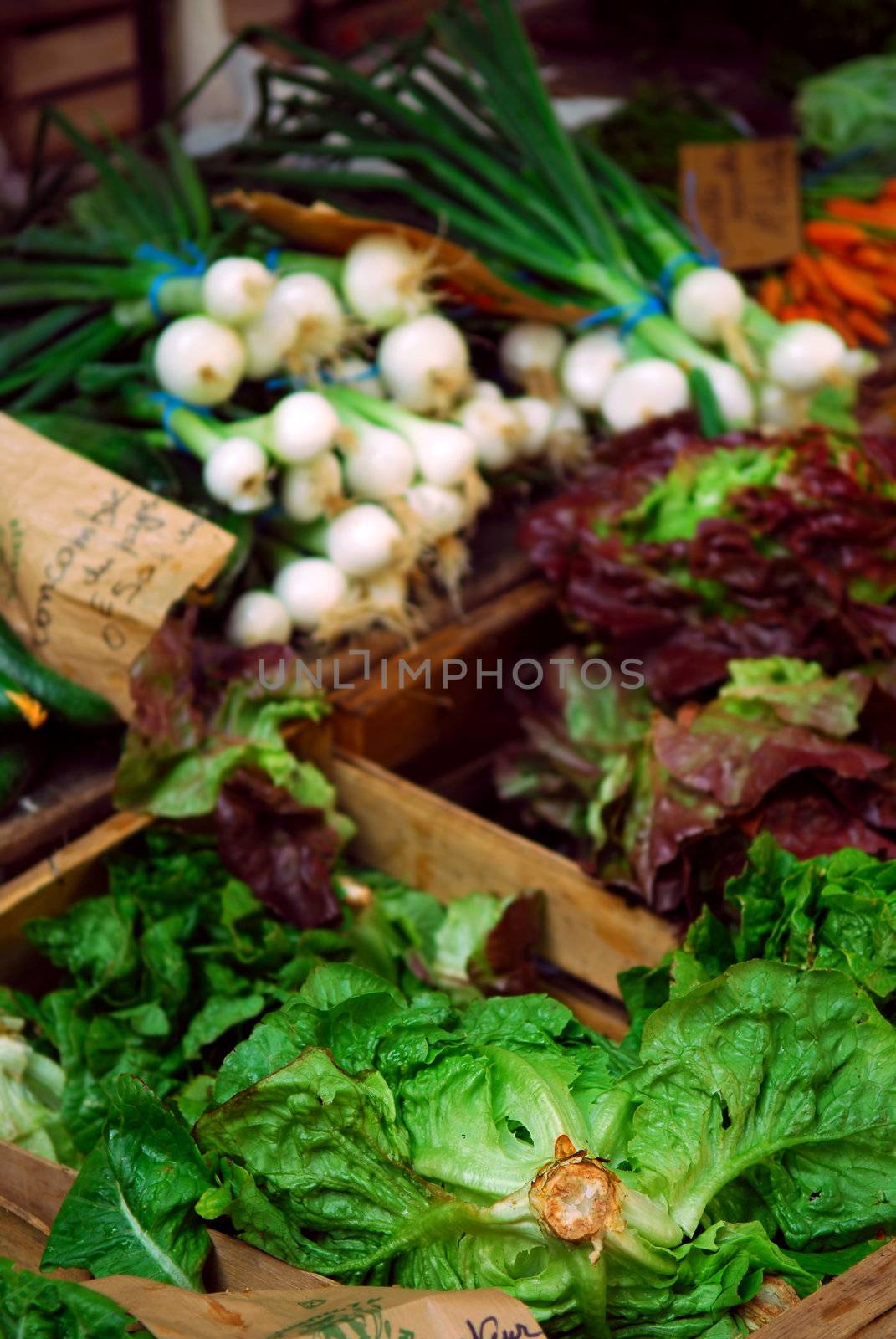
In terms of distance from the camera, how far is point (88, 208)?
8.00 ft

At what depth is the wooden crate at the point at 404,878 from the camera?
4.35 feet

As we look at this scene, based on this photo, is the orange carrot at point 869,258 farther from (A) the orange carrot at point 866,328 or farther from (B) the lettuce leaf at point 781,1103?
(B) the lettuce leaf at point 781,1103

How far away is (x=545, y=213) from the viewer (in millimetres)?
2615

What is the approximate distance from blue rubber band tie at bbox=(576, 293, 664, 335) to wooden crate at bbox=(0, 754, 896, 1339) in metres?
1.10

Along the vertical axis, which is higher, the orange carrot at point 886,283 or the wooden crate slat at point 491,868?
the orange carrot at point 886,283

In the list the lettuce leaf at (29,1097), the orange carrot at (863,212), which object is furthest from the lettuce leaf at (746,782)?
the orange carrot at (863,212)

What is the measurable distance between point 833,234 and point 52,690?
2356 mm

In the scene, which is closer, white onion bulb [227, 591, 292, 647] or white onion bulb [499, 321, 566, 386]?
white onion bulb [227, 591, 292, 647]

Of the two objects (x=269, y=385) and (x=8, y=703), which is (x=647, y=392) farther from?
(x=8, y=703)

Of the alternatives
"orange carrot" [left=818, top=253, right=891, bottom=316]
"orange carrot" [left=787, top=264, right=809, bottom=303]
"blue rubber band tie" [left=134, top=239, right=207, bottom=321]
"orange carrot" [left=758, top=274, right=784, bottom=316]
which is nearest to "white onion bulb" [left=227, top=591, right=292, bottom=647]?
"blue rubber band tie" [left=134, top=239, right=207, bottom=321]

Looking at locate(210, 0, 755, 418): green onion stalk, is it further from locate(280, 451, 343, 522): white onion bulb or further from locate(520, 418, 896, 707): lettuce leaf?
locate(280, 451, 343, 522): white onion bulb

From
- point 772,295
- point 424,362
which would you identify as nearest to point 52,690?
point 424,362

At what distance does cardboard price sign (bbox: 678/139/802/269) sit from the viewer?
2.92 m

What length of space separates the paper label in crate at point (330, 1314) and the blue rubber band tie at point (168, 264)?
1669 mm
